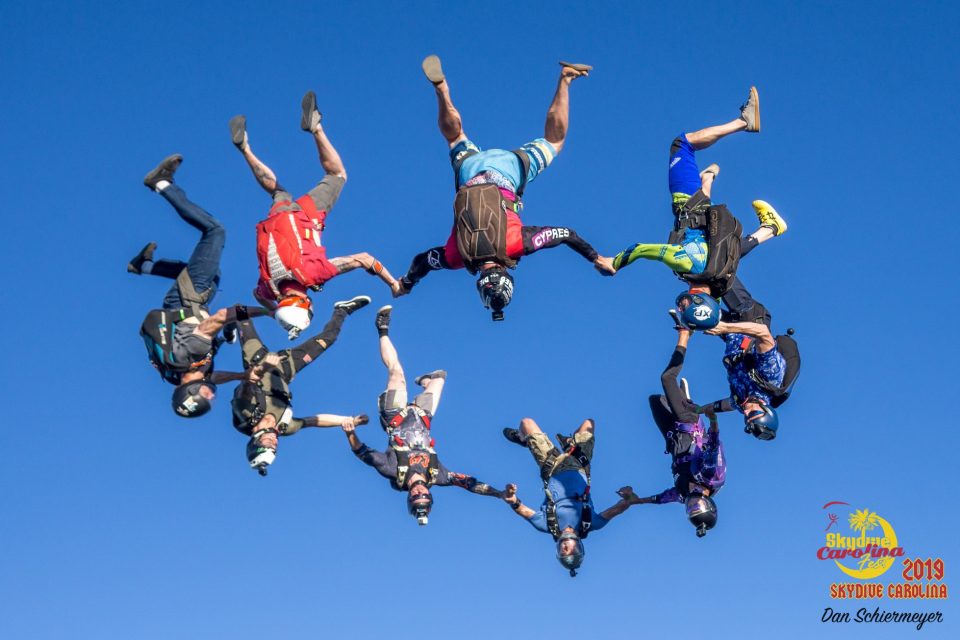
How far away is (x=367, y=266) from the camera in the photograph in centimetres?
2944

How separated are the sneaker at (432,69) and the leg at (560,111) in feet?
7.06

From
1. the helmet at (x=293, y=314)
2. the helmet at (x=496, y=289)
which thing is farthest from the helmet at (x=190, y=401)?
the helmet at (x=496, y=289)

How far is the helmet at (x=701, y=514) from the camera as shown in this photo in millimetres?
31016

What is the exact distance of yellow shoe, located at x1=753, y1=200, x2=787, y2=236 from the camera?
30.7 meters

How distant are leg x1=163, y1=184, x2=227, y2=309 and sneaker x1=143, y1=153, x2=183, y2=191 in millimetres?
492

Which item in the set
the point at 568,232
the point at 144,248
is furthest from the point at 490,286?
the point at 144,248

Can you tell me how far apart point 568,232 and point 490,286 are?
1948mm

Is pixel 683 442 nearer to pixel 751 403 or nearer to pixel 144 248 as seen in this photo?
pixel 751 403

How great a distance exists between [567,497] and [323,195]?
24.0 ft

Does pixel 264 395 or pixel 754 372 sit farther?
pixel 754 372

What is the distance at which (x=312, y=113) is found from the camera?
95.8 feet

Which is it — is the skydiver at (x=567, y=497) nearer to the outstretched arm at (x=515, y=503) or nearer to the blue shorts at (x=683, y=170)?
the outstretched arm at (x=515, y=503)

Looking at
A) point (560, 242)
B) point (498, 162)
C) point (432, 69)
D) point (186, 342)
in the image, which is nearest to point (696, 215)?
point (560, 242)

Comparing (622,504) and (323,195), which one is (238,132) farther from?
(622,504)
